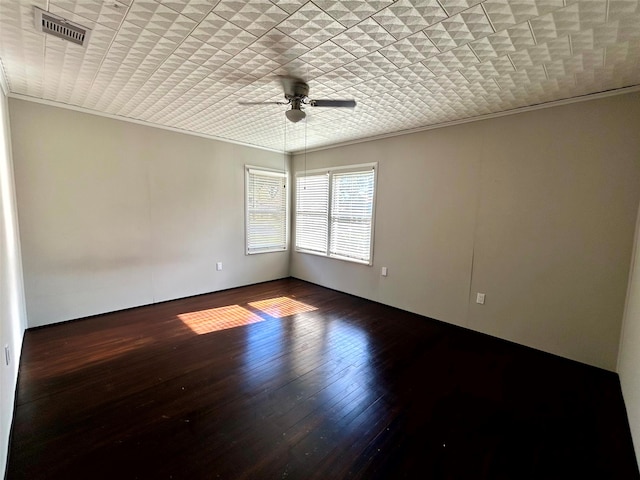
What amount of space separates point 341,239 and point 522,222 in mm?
2491

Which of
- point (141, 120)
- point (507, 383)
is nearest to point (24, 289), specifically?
point (141, 120)

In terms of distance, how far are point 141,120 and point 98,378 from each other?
9.82ft

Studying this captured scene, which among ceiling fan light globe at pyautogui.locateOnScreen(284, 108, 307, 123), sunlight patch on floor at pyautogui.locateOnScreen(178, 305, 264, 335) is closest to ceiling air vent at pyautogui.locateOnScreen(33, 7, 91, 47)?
ceiling fan light globe at pyautogui.locateOnScreen(284, 108, 307, 123)

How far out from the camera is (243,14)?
1588 mm

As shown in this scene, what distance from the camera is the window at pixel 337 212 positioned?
429cm

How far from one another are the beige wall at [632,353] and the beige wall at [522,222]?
137mm

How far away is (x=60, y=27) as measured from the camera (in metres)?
1.70

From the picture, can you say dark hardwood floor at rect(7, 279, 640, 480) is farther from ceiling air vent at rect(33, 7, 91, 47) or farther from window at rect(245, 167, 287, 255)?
ceiling air vent at rect(33, 7, 91, 47)

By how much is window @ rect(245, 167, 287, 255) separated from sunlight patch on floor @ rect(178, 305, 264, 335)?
1391 mm

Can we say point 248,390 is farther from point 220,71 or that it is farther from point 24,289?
point 24,289

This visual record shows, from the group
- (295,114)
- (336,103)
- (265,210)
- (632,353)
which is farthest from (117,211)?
(632,353)

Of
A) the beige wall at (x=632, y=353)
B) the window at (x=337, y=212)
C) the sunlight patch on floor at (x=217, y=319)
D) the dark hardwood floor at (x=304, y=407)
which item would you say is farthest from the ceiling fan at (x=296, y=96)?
the beige wall at (x=632, y=353)

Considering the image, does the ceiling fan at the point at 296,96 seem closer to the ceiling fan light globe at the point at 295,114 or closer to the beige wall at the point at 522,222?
the ceiling fan light globe at the point at 295,114

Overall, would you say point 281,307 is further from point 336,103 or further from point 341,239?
point 336,103
